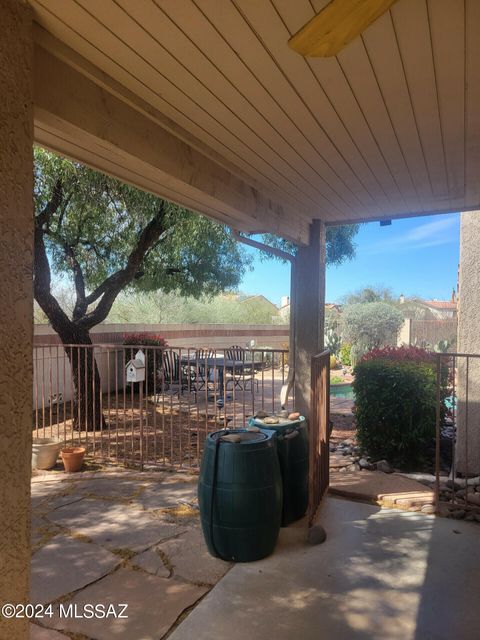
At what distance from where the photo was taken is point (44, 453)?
4402mm

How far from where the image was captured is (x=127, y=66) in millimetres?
1829

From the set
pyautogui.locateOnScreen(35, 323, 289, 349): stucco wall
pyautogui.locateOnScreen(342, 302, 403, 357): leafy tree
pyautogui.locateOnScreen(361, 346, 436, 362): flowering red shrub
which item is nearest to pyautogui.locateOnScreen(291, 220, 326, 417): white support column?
pyautogui.locateOnScreen(361, 346, 436, 362): flowering red shrub

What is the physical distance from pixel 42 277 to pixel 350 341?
1278 cm

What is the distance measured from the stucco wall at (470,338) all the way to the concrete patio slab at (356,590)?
4.20 feet

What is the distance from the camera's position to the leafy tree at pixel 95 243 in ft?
18.9

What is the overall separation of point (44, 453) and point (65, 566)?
83.8 inches

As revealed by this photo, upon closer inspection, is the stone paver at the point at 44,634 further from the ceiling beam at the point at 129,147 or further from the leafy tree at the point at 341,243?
the leafy tree at the point at 341,243

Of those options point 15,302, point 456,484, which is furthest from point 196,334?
point 15,302

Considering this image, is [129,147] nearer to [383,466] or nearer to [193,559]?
[193,559]

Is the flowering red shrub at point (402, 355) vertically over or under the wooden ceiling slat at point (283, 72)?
under

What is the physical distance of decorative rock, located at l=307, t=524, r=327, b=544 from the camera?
9.16 ft

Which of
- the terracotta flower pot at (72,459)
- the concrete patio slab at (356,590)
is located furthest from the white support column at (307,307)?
the terracotta flower pot at (72,459)

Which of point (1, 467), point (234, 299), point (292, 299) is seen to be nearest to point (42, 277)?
point (292, 299)

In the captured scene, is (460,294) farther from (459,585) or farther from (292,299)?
(459,585)
